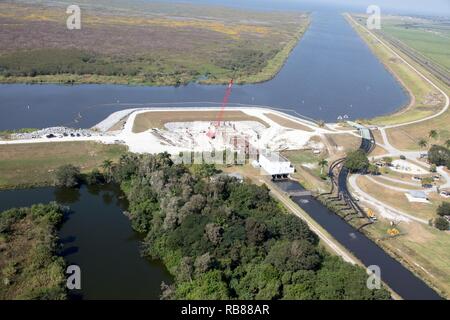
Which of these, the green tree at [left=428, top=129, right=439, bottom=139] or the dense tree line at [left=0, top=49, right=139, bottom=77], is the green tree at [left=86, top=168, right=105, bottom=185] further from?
the dense tree line at [left=0, top=49, right=139, bottom=77]

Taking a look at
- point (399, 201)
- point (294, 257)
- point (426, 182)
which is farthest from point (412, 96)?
point (294, 257)

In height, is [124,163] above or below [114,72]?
below

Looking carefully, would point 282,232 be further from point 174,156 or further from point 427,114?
point 427,114

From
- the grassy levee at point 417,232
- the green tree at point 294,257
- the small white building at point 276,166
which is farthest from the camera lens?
the small white building at point 276,166

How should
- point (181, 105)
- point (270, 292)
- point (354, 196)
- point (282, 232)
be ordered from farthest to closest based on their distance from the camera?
point (181, 105) → point (354, 196) → point (282, 232) → point (270, 292)

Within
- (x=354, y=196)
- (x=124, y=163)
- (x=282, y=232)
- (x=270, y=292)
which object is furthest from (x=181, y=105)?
(x=270, y=292)

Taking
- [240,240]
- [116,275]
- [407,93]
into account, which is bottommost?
[116,275]

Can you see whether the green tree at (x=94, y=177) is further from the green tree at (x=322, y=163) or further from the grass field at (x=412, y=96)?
the grass field at (x=412, y=96)

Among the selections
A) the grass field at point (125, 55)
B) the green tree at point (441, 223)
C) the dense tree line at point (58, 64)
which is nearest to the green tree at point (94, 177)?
the green tree at point (441, 223)
